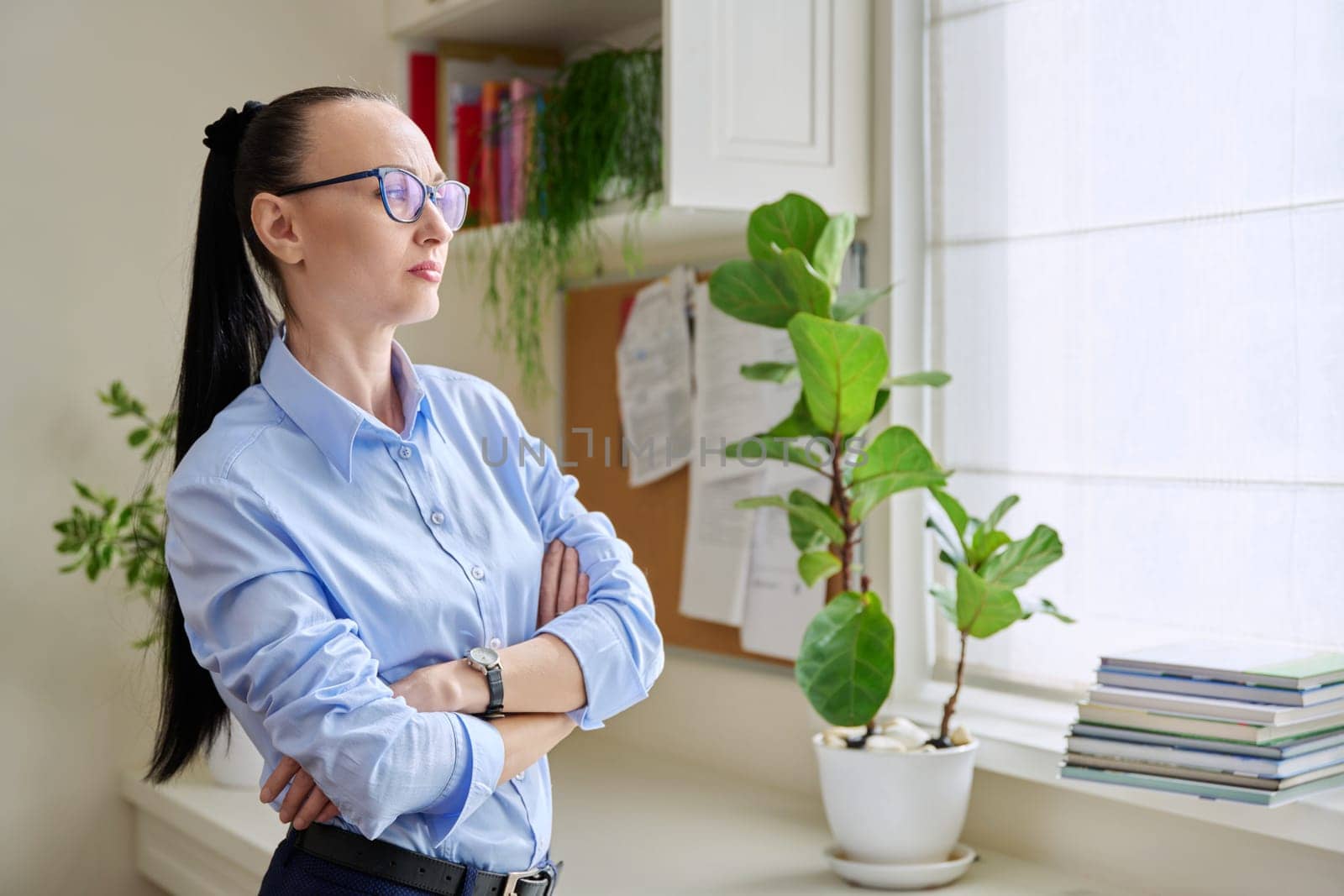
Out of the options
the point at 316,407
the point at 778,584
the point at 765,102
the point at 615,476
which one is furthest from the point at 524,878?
the point at 615,476

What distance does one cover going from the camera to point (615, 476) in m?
2.48

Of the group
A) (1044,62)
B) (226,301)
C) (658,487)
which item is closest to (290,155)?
(226,301)

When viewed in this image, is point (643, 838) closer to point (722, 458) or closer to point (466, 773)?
point (722, 458)

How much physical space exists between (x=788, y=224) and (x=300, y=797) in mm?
934

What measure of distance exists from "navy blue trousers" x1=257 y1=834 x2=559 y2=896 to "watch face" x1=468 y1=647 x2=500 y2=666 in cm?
18

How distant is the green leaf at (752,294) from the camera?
64.1 inches

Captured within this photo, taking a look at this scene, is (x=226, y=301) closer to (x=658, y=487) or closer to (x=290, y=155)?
(x=290, y=155)

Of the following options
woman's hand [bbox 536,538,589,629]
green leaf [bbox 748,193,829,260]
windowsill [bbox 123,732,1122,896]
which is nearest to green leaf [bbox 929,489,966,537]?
green leaf [bbox 748,193,829,260]

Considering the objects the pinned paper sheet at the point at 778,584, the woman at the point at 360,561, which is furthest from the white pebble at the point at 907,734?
the woman at the point at 360,561

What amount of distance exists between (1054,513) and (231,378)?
112 centimetres

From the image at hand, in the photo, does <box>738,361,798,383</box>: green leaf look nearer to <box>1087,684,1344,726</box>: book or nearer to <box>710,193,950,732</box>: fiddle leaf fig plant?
<box>710,193,950,732</box>: fiddle leaf fig plant

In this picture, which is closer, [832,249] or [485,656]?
[485,656]

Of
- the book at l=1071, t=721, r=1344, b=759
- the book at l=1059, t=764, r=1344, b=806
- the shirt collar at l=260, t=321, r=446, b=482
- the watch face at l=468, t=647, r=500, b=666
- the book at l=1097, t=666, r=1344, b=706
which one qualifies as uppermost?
the shirt collar at l=260, t=321, r=446, b=482

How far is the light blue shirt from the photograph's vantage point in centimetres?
99
